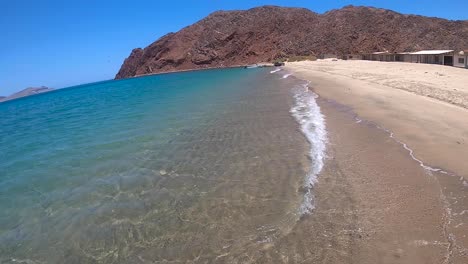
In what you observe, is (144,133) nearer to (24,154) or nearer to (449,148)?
(24,154)

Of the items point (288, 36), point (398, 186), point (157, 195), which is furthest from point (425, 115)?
point (288, 36)

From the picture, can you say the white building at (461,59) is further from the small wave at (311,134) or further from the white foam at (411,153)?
the white foam at (411,153)

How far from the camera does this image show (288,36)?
14188 centimetres

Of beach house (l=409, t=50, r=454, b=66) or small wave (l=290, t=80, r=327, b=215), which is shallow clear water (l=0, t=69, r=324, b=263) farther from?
beach house (l=409, t=50, r=454, b=66)

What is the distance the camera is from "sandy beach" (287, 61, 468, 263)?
20.2 feet

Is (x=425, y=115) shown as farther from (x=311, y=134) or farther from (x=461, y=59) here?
(x=461, y=59)

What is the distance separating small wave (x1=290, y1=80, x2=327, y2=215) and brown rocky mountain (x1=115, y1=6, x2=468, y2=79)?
107910 mm

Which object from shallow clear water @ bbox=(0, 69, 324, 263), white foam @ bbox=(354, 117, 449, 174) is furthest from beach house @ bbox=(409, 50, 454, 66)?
white foam @ bbox=(354, 117, 449, 174)

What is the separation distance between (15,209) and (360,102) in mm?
19161

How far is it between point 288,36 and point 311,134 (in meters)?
135

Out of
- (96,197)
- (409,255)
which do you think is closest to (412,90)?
(409,255)

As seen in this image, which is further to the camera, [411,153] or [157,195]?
[411,153]

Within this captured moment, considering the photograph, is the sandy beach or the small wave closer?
the sandy beach

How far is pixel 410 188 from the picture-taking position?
845cm
